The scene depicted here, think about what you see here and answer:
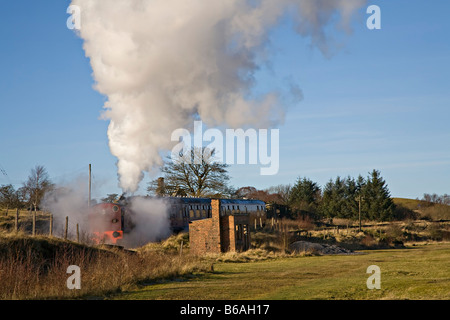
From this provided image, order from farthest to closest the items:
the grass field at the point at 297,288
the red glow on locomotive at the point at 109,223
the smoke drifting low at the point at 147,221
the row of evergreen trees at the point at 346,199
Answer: the row of evergreen trees at the point at 346,199
the smoke drifting low at the point at 147,221
the red glow on locomotive at the point at 109,223
the grass field at the point at 297,288

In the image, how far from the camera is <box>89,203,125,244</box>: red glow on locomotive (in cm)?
3953

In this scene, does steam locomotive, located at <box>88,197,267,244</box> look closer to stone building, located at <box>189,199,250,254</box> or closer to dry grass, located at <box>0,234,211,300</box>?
stone building, located at <box>189,199,250,254</box>

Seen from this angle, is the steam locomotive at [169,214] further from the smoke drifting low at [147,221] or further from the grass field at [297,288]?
the grass field at [297,288]

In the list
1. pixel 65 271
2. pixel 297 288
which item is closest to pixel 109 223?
pixel 65 271

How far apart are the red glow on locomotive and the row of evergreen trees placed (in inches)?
1645

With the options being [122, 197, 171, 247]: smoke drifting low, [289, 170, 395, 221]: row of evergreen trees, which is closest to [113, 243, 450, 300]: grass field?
[122, 197, 171, 247]: smoke drifting low

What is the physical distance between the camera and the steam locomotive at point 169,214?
3962cm

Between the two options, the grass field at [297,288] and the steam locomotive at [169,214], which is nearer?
the grass field at [297,288]

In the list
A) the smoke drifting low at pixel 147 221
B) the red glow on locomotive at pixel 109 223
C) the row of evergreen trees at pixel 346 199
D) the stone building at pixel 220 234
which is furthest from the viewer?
the row of evergreen trees at pixel 346 199

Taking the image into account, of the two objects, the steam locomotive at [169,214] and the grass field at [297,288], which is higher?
the steam locomotive at [169,214]

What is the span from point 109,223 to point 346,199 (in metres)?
53.6

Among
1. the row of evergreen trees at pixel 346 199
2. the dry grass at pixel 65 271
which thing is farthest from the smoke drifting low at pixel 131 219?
the row of evergreen trees at pixel 346 199

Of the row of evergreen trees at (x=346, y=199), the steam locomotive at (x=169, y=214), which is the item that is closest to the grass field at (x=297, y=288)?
the steam locomotive at (x=169, y=214)

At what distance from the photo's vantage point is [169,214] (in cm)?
4575
